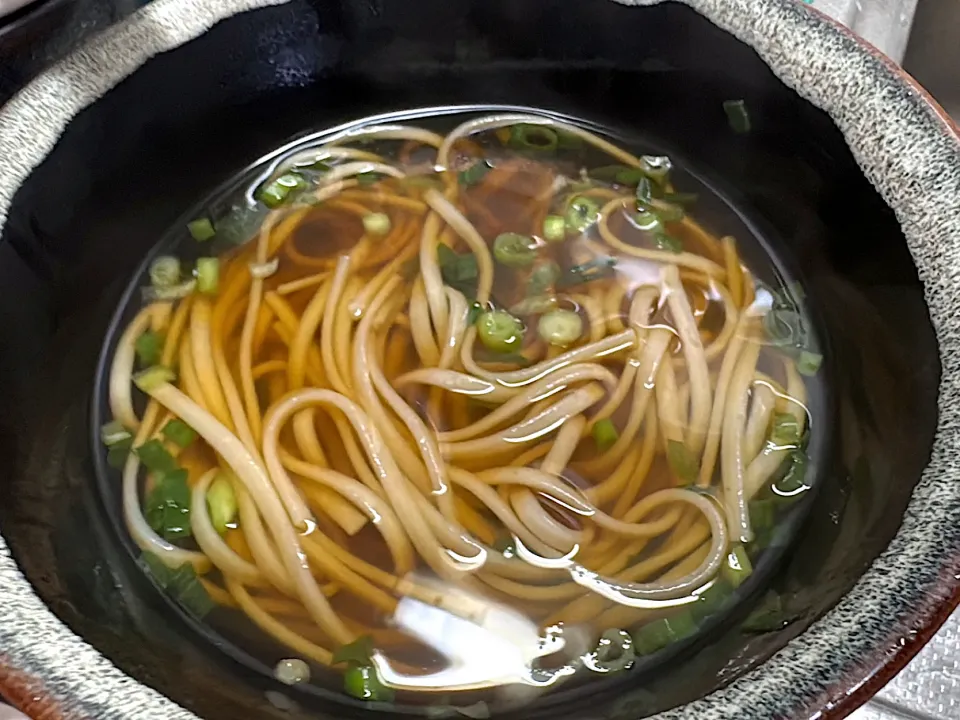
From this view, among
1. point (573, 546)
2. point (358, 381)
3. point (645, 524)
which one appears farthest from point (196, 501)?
point (645, 524)

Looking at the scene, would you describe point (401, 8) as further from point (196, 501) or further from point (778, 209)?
point (196, 501)

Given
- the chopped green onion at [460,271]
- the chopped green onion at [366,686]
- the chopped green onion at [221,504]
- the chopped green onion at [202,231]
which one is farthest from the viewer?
the chopped green onion at [202,231]

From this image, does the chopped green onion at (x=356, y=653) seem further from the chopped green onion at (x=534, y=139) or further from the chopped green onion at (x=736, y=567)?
the chopped green onion at (x=534, y=139)

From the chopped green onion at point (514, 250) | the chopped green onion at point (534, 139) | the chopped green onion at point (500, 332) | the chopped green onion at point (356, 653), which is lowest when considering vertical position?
the chopped green onion at point (356, 653)

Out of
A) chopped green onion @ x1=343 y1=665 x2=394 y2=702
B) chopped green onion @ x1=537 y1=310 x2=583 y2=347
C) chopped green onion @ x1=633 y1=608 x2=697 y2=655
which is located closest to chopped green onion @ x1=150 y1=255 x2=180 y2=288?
chopped green onion @ x1=537 y1=310 x2=583 y2=347

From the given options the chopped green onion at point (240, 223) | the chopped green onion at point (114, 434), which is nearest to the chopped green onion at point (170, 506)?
the chopped green onion at point (114, 434)

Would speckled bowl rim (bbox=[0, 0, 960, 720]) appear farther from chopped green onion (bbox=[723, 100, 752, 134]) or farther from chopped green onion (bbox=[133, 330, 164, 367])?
chopped green onion (bbox=[133, 330, 164, 367])
